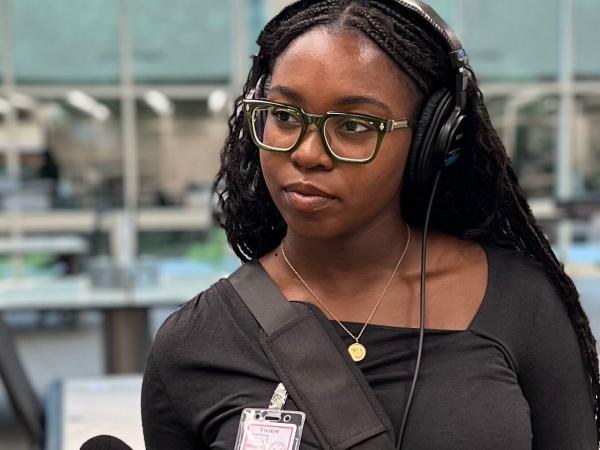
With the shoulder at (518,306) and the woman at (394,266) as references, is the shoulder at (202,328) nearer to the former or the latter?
the woman at (394,266)

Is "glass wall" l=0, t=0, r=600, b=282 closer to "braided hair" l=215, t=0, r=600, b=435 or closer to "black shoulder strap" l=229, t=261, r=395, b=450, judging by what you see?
"braided hair" l=215, t=0, r=600, b=435

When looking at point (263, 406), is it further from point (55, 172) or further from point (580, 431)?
point (55, 172)

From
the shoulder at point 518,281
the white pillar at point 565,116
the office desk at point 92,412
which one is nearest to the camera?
the shoulder at point 518,281

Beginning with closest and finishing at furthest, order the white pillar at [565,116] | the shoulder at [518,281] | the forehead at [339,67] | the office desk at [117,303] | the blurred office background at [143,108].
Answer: the forehead at [339,67], the shoulder at [518,281], the office desk at [117,303], the blurred office background at [143,108], the white pillar at [565,116]

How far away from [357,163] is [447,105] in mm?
157

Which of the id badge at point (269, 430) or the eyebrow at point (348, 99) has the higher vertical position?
the eyebrow at point (348, 99)

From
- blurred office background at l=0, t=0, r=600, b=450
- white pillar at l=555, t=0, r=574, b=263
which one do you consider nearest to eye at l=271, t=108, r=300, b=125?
blurred office background at l=0, t=0, r=600, b=450

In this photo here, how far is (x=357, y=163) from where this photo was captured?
91 cm

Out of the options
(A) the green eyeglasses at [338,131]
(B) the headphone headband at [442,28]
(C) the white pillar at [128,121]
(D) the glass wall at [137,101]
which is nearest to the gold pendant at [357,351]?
(A) the green eyeglasses at [338,131]

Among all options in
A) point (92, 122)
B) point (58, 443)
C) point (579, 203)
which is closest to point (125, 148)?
point (92, 122)

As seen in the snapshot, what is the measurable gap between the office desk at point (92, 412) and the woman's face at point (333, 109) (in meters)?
1.23

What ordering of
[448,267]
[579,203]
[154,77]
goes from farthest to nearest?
[154,77] → [579,203] → [448,267]

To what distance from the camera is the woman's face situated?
904 millimetres

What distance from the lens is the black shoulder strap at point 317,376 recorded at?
92cm
